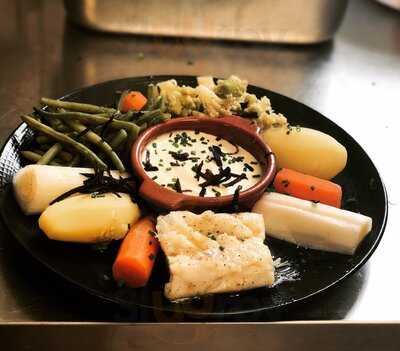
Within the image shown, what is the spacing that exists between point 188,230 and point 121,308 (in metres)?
0.17

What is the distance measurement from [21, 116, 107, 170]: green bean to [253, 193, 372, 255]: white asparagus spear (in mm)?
315

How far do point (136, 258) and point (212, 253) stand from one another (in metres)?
0.12

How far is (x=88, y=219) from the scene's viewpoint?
112 cm

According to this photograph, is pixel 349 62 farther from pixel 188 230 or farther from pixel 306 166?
pixel 188 230

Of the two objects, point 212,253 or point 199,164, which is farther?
point 199,164

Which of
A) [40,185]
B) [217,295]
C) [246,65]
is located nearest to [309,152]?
[217,295]

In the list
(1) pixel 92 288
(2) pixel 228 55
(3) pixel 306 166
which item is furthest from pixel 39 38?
(1) pixel 92 288

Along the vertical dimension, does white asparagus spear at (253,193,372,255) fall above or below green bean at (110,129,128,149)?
below

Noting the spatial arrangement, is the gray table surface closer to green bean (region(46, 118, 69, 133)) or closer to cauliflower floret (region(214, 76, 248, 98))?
green bean (region(46, 118, 69, 133))

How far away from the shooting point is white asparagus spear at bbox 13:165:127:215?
45.7 inches

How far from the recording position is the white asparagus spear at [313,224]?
46.6 inches

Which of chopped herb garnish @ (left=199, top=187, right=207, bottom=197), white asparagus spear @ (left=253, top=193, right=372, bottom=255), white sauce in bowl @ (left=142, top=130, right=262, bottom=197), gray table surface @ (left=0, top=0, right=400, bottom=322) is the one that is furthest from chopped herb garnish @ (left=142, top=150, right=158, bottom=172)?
gray table surface @ (left=0, top=0, right=400, bottom=322)

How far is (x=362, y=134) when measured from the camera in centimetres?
174

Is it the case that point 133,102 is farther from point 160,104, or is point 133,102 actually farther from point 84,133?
point 84,133
